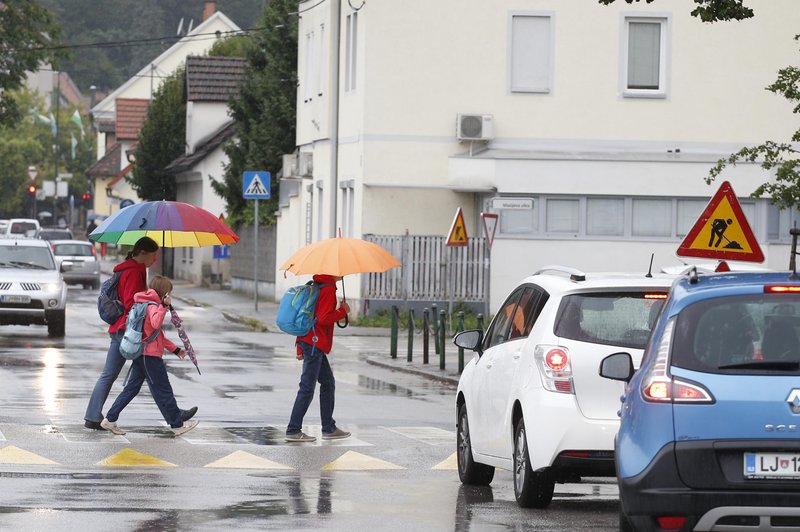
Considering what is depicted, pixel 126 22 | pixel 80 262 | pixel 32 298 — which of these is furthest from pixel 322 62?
pixel 126 22

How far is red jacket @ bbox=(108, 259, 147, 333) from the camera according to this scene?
16.0 m

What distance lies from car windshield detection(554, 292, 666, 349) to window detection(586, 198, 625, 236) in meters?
25.7

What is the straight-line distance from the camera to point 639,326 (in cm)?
1095

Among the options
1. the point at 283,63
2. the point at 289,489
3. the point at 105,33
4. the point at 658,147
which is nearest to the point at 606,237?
the point at 658,147

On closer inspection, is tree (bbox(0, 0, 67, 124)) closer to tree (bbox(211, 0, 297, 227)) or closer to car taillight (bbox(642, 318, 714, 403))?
tree (bbox(211, 0, 297, 227))

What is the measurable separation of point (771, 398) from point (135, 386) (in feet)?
29.7

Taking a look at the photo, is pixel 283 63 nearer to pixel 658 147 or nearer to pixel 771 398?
pixel 658 147

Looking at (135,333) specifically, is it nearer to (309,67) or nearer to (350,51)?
(350,51)

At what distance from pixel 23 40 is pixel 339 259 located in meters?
42.1

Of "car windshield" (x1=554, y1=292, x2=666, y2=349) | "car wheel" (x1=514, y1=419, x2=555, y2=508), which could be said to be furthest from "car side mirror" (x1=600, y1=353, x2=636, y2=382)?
"car wheel" (x1=514, y1=419, x2=555, y2=508)

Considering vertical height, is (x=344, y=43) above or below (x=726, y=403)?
above

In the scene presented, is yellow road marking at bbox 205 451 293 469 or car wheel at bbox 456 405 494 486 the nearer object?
car wheel at bbox 456 405 494 486

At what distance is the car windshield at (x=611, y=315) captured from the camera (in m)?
10.9

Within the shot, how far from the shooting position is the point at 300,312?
15.7m
